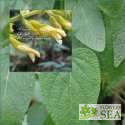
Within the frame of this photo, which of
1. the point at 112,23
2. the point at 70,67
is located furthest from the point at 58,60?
the point at 112,23

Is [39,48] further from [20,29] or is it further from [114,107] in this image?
[114,107]

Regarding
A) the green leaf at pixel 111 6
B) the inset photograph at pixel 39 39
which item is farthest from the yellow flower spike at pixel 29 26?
the green leaf at pixel 111 6

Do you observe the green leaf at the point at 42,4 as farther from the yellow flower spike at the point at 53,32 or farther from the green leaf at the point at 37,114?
the green leaf at the point at 37,114

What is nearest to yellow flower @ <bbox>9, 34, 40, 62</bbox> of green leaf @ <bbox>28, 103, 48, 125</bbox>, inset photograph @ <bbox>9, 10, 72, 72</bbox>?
inset photograph @ <bbox>9, 10, 72, 72</bbox>

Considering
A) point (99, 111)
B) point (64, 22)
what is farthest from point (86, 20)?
point (99, 111)

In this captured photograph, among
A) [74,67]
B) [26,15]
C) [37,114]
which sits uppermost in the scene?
[26,15]

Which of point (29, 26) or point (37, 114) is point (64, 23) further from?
point (37, 114)
